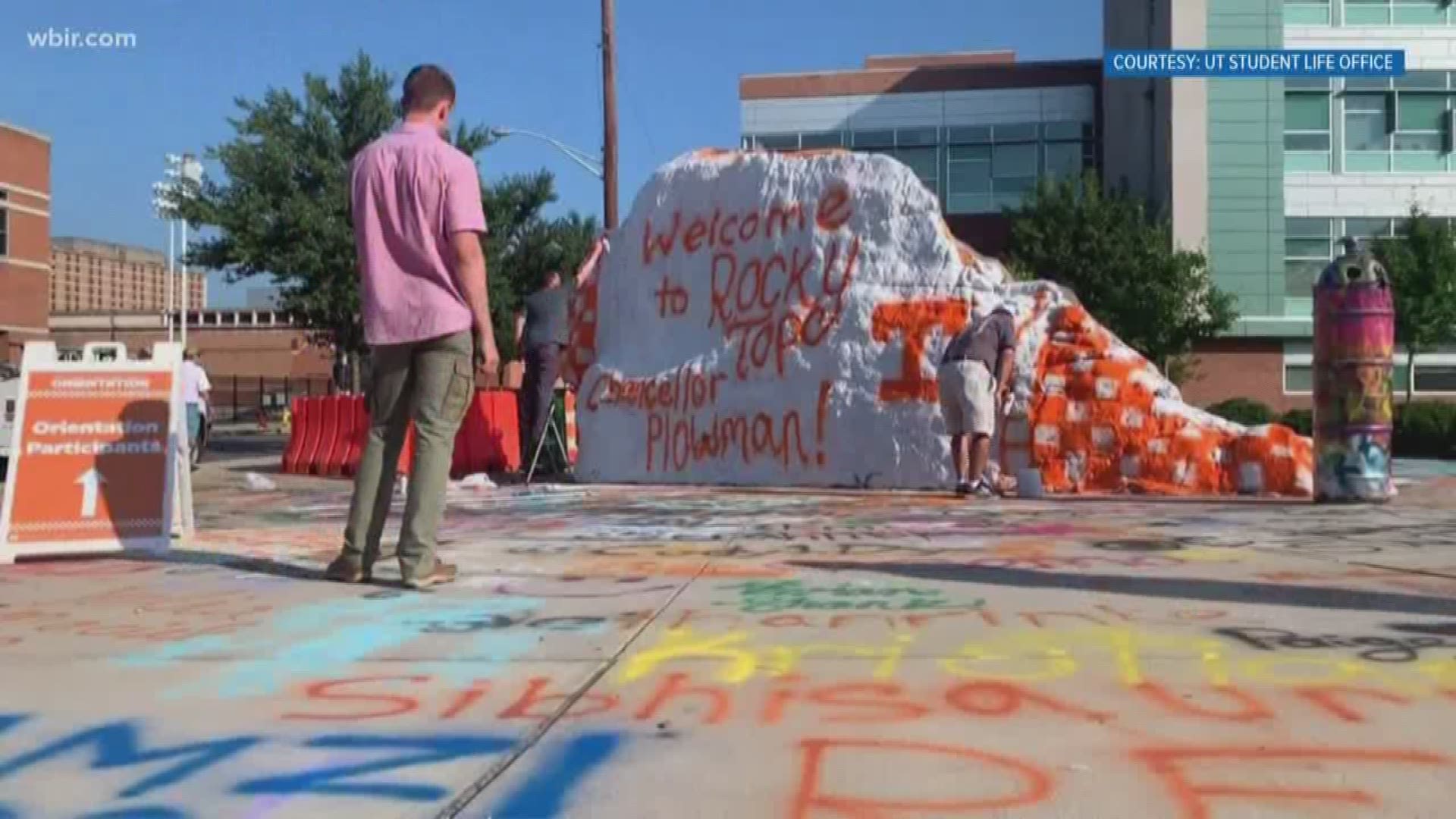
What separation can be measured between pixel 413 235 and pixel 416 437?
0.82 meters

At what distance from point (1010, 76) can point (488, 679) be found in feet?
150

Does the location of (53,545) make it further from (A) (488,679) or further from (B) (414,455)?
(A) (488,679)

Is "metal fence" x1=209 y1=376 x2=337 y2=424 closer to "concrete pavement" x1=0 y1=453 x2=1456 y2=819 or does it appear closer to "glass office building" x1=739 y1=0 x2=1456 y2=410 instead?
"glass office building" x1=739 y1=0 x2=1456 y2=410

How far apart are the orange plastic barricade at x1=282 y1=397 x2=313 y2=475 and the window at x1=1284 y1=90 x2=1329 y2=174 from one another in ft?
103

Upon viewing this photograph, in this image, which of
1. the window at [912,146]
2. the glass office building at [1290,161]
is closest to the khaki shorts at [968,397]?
the glass office building at [1290,161]

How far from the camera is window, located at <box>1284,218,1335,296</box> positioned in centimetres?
3903

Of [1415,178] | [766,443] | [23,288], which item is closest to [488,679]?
[766,443]

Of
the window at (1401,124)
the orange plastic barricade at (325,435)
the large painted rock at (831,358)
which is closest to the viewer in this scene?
the large painted rock at (831,358)

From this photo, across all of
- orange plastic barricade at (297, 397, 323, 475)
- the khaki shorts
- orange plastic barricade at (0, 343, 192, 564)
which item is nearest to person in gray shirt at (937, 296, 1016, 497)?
Answer: the khaki shorts

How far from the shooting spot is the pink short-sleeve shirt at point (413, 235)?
5520 millimetres

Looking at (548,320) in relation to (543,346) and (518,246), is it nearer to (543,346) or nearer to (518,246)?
(543,346)

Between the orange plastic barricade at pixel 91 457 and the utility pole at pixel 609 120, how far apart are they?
15862mm

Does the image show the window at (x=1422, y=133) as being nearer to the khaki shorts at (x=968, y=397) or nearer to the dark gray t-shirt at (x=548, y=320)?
the dark gray t-shirt at (x=548, y=320)

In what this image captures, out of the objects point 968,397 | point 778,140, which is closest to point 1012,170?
point 778,140
